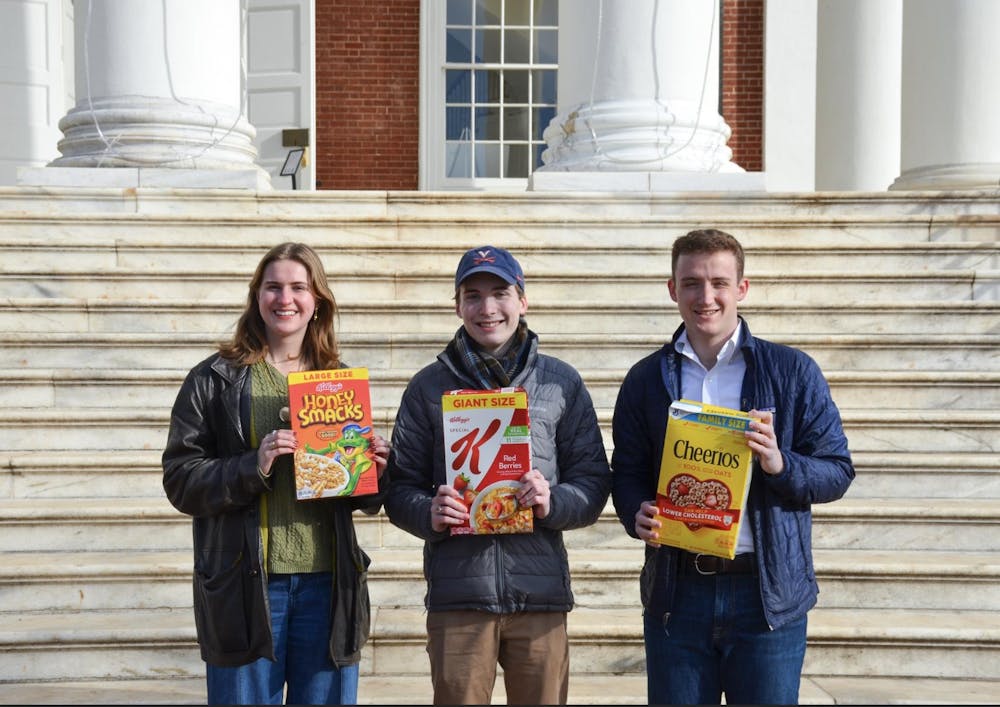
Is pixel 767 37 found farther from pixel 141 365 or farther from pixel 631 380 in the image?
pixel 631 380

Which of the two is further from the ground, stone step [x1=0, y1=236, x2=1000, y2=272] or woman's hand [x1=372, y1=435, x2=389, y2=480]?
stone step [x1=0, y1=236, x2=1000, y2=272]

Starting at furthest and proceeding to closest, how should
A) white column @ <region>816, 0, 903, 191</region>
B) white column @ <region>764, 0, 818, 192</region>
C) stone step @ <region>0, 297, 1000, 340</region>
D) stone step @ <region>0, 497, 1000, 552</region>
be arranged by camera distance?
white column @ <region>764, 0, 818, 192</region> < white column @ <region>816, 0, 903, 191</region> < stone step @ <region>0, 297, 1000, 340</region> < stone step @ <region>0, 497, 1000, 552</region>

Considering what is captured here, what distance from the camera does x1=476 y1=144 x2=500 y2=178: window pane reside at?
47.0 ft

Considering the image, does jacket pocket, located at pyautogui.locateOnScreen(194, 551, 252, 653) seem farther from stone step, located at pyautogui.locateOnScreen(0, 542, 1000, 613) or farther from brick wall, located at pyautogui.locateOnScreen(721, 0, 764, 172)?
brick wall, located at pyautogui.locateOnScreen(721, 0, 764, 172)

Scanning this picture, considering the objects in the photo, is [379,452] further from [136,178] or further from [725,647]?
[136,178]

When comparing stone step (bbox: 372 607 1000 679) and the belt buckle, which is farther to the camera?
stone step (bbox: 372 607 1000 679)

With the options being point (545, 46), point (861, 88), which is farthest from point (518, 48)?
point (861, 88)

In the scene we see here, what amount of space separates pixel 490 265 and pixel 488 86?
462 inches

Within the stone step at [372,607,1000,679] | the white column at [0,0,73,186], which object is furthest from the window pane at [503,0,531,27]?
the stone step at [372,607,1000,679]

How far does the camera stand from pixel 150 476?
561cm

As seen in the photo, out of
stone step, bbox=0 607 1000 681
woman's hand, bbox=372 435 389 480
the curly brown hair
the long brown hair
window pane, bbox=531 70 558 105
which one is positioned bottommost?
stone step, bbox=0 607 1000 681

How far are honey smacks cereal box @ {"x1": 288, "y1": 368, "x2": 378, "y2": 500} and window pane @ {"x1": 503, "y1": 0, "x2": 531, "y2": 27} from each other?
12.0 meters

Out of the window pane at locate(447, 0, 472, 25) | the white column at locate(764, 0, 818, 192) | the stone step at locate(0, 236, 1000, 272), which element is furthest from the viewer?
the window pane at locate(447, 0, 472, 25)

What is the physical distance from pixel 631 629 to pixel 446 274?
2.90 m
